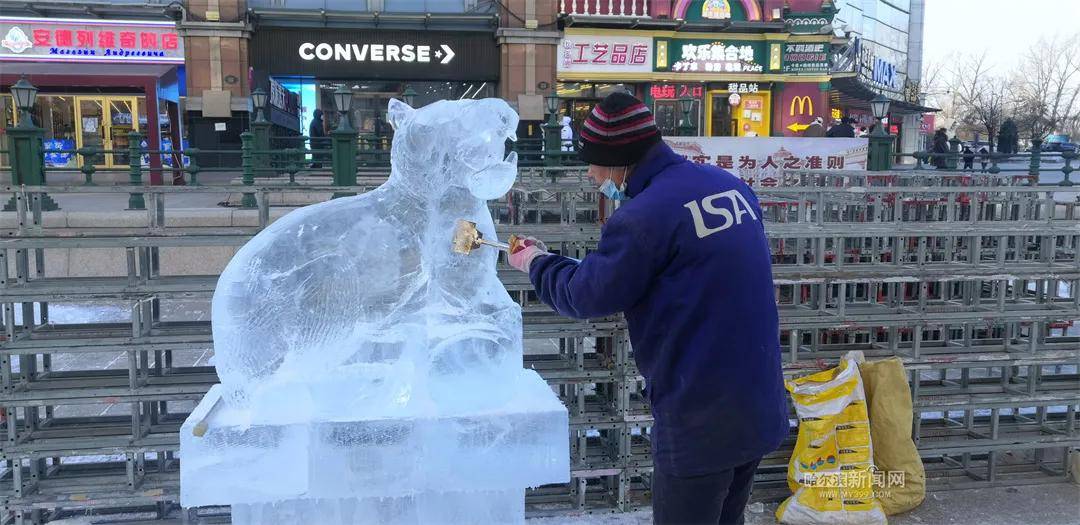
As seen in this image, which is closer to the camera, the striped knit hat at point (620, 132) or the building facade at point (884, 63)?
the striped knit hat at point (620, 132)

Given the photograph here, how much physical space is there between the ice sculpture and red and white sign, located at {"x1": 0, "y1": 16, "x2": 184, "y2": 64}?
15097mm

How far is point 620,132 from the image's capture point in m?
2.19

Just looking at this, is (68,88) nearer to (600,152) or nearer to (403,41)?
(403,41)

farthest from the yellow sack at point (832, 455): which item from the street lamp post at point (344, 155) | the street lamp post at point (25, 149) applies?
the street lamp post at point (25, 149)

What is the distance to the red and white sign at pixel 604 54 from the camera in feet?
57.8

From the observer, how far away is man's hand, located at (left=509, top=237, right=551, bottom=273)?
240 centimetres

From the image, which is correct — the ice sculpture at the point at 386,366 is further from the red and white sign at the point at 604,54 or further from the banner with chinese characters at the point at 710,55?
the banner with chinese characters at the point at 710,55

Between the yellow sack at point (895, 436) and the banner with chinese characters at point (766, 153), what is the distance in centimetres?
586

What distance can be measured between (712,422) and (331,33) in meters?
16.2

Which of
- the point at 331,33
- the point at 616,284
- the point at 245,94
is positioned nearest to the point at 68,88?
the point at 245,94

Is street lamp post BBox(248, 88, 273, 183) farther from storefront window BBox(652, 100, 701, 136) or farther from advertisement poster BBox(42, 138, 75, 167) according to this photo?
storefront window BBox(652, 100, 701, 136)

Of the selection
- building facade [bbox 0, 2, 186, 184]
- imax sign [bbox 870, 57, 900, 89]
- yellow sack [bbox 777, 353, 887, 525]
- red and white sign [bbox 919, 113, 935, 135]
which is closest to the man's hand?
yellow sack [bbox 777, 353, 887, 525]

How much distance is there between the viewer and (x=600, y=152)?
7.32 ft

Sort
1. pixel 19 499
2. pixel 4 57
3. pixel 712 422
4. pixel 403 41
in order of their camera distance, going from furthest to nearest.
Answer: pixel 403 41, pixel 4 57, pixel 19 499, pixel 712 422
